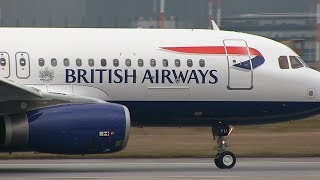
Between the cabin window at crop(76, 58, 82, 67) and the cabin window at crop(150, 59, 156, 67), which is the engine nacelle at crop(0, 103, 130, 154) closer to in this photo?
the cabin window at crop(76, 58, 82, 67)

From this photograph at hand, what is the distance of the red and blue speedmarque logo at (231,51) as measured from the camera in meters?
27.7

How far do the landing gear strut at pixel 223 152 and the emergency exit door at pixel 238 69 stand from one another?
1.11 metres

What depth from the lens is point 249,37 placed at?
2859cm

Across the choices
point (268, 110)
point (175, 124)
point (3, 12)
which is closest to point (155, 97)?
point (175, 124)

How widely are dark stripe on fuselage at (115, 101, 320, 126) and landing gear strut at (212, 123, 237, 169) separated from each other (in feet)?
0.63

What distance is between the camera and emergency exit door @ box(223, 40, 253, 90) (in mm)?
27797

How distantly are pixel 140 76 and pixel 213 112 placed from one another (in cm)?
216

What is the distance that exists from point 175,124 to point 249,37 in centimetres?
293

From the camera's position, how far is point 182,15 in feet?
300

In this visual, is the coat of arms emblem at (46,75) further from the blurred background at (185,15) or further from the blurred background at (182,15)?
the blurred background at (182,15)

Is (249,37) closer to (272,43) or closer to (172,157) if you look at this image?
(272,43)

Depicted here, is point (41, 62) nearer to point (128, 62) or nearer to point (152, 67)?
point (128, 62)

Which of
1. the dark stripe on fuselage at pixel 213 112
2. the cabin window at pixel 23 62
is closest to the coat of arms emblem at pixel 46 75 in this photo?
the cabin window at pixel 23 62

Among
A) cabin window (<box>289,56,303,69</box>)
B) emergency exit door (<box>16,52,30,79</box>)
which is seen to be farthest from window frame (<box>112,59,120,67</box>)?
cabin window (<box>289,56,303,69</box>)
